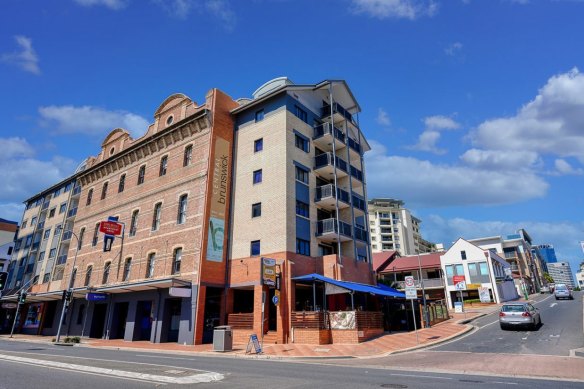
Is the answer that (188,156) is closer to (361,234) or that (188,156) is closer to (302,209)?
(302,209)

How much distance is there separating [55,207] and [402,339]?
47497mm

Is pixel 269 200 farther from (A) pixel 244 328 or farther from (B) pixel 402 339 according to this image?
(B) pixel 402 339

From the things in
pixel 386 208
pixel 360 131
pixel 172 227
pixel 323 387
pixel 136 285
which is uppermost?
pixel 386 208

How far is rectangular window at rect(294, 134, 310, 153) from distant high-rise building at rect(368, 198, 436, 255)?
8487 centimetres

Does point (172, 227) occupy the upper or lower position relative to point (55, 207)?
lower

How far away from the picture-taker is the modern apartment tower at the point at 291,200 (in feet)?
82.1

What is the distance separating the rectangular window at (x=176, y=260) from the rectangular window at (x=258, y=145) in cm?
999

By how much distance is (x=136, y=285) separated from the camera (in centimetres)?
2588

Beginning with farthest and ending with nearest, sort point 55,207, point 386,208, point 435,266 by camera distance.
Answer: point 386,208 < point 435,266 < point 55,207

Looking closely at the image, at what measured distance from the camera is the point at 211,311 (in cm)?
2577

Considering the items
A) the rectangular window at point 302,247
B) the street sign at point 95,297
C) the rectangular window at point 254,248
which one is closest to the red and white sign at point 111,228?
the street sign at point 95,297

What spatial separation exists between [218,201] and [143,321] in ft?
37.4

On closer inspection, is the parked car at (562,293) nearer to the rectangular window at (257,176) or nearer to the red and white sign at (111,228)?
the rectangular window at (257,176)

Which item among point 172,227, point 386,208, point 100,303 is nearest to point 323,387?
point 172,227
